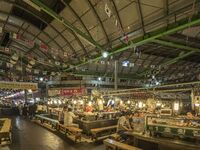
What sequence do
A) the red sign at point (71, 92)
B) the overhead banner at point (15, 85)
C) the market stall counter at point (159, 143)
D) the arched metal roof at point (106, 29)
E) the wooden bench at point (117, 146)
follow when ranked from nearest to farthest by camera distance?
the market stall counter at point (159, 143) < the wooden bench at point (117, 146) < the arched metal roof at point (106, 29) < the overhead banner at point (15, 85) < the red sign at point (71, 92)

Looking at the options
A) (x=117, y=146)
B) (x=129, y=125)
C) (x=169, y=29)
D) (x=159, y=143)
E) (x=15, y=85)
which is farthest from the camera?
(x=15, y=85)

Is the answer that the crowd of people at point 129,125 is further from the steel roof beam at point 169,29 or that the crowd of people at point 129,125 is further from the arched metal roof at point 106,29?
the arched metal roof at point 106,29

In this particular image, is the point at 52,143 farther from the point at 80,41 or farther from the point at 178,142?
the point at 80,41

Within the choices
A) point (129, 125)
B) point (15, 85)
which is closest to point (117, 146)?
point (129, 125)

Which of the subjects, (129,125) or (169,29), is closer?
(169,29)

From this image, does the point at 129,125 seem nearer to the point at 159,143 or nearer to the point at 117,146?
the point at 117,146

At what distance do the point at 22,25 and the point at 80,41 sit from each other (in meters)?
5.00

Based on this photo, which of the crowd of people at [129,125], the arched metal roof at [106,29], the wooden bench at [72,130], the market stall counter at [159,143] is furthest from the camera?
the wooden bench at [72,130]

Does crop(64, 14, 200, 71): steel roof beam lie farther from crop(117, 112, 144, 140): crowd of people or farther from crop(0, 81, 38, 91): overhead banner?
crop(0, 81, 38, 91): overhead banner

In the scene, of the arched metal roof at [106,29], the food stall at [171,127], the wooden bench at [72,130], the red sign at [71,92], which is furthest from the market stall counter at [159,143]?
the red sign at [71,92]

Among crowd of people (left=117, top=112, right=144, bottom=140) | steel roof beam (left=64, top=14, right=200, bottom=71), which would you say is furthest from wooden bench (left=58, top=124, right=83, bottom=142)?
steel roof beam (left=64, top=14, right=200, bottom=71)

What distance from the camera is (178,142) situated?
733 centimetres

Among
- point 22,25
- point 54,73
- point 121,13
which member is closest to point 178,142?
point 121,13

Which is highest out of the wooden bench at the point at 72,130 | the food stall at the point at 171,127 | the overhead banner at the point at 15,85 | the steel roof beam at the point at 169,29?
the steel roof beam at the point at 169,29
